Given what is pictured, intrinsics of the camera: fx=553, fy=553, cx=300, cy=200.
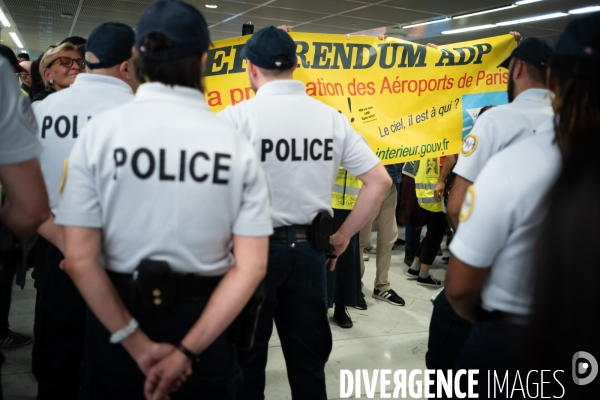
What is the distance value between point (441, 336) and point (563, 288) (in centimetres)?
122

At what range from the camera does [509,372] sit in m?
1.30

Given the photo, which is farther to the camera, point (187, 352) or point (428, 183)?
point (428, 183)

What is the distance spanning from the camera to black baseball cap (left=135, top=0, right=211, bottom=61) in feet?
4.44

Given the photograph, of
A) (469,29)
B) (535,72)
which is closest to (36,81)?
(535,72)

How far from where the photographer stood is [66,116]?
2094mm

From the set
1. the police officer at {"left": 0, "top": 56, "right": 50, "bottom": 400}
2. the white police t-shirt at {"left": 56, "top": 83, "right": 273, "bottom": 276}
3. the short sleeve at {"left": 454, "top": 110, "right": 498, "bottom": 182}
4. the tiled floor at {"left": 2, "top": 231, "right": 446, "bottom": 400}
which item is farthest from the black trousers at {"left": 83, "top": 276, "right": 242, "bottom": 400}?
the tiled floor at {"left": 2, "top": 231, "right": 446, "bottom": 400}

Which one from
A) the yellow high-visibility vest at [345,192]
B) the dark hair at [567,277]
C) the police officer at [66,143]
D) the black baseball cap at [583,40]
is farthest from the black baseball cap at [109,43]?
the yellow high-visibility vest at [345,192]

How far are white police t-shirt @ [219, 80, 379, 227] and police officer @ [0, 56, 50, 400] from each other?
2.78 ft

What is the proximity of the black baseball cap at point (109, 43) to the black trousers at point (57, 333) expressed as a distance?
75 centimetres

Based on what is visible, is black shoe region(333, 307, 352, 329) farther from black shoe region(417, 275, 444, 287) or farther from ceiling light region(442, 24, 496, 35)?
ceiling light region(442, 24, 496, 35)

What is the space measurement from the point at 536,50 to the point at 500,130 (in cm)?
35

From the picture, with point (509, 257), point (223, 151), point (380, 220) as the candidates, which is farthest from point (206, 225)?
point (380, 220)

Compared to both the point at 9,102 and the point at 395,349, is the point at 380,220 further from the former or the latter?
the point at 9,102

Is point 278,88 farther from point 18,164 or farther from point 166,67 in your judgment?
point 18,164
